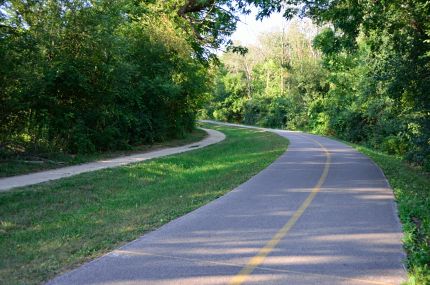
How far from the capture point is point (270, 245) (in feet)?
22.5

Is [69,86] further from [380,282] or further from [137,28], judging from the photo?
[380,282]

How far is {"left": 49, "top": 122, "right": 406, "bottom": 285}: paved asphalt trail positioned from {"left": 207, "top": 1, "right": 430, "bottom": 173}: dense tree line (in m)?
5.58

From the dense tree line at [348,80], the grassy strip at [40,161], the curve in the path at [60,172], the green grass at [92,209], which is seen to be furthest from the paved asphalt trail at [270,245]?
the grassy strip at [40,161]

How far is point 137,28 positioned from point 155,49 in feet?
5.40

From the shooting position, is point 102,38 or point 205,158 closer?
point 102,38

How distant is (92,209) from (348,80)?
37.7m

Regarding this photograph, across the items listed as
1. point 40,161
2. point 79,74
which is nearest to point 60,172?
point 40,161

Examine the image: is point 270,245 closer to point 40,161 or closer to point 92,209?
point 92,209

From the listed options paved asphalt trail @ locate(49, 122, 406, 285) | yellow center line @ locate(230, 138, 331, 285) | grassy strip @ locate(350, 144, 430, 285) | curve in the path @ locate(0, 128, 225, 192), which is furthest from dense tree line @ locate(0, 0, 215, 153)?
grassy strip @ locate(350, 144, 430, 285)

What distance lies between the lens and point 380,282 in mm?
5426

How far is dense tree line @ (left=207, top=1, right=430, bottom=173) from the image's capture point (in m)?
14.2

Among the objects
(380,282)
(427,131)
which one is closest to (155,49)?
(427,131)

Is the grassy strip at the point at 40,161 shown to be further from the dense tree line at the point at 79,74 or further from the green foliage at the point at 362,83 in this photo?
the green foliage at the point at 362,83

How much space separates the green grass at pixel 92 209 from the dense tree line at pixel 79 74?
4207mm
